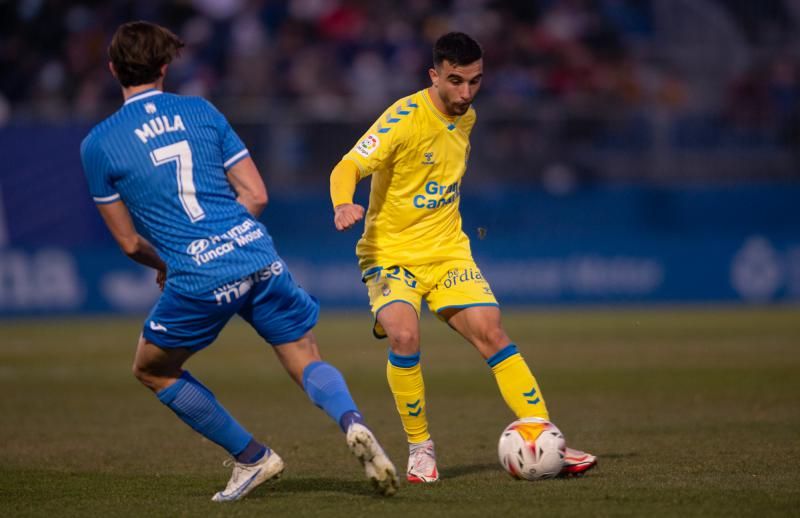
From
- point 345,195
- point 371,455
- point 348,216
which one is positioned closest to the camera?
point 371,455

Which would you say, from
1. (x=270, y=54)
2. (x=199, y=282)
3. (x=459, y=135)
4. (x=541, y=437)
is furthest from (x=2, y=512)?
(x=270, y=54)

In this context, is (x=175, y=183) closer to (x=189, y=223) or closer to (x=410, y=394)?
(x=189, y=223)

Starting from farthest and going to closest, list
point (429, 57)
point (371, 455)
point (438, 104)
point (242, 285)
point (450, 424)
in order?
point (429, 57)
point (450, 424)
point (438, 104)
point (242, 285)
point (371, 455)

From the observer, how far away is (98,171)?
545cm

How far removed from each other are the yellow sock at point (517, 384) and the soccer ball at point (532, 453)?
0.76 feet

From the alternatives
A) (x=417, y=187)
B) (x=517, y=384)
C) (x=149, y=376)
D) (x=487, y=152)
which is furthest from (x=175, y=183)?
(x=487, y=152)

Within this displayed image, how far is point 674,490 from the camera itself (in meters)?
5.88

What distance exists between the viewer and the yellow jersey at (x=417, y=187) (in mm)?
6895

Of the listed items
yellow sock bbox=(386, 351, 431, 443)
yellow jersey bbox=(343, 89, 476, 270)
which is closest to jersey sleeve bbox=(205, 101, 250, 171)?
yellow jersey bbox=(343, 89, 476, 270)

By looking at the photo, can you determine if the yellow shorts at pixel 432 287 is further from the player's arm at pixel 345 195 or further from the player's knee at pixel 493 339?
the player's arm at pixel 345 195

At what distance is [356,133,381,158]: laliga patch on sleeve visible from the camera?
6711mm

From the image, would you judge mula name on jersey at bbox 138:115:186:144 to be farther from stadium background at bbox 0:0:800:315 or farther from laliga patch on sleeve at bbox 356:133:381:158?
stadium background at bbox 0:0:800:315

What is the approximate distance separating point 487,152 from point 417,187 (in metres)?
12.4

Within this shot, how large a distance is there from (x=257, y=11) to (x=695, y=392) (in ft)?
43.3
